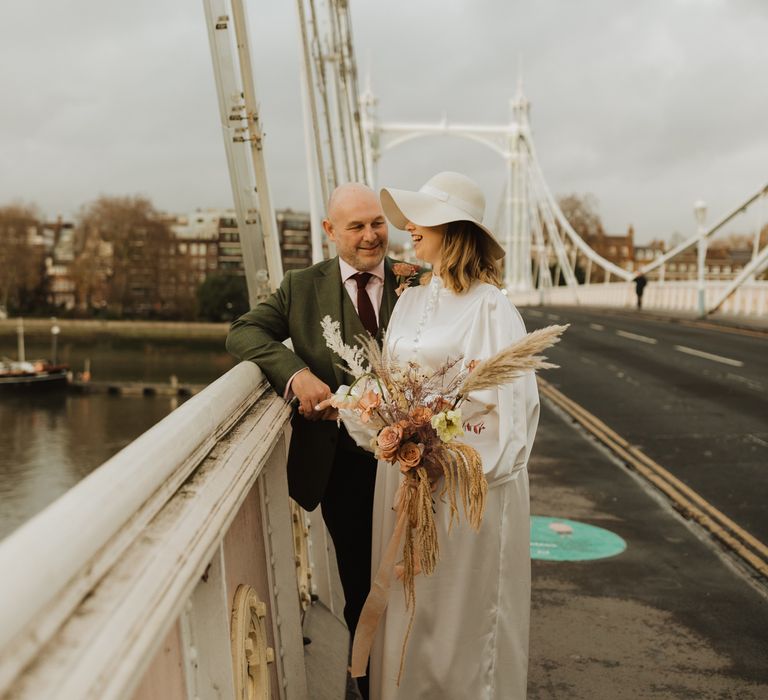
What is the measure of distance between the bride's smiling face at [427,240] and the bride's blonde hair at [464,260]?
0.06ft

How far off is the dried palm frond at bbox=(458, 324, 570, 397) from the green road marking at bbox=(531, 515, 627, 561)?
299 cm

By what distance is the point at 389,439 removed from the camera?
2.36m

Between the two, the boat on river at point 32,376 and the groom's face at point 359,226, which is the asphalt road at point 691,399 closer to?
the groom's face at point 359,226

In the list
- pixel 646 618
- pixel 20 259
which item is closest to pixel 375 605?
pixel 646 618

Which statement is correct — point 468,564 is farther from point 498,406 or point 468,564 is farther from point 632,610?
point 632,610

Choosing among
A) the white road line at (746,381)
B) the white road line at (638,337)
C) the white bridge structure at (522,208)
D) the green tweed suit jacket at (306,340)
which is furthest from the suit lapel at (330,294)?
the white bridge structure at (522,208)

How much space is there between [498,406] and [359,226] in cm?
95

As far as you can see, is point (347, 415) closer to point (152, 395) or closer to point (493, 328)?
point (493, 328)

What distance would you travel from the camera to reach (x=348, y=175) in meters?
13.4

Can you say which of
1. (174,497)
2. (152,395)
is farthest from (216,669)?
(152,395)

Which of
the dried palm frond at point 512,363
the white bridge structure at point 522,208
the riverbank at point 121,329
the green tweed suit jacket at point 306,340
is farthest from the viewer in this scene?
the riverbank at point 121,329

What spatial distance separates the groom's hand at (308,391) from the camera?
9.34 ft

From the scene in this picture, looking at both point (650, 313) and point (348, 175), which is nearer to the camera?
point (348, 175)

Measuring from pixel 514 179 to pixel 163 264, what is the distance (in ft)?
175
